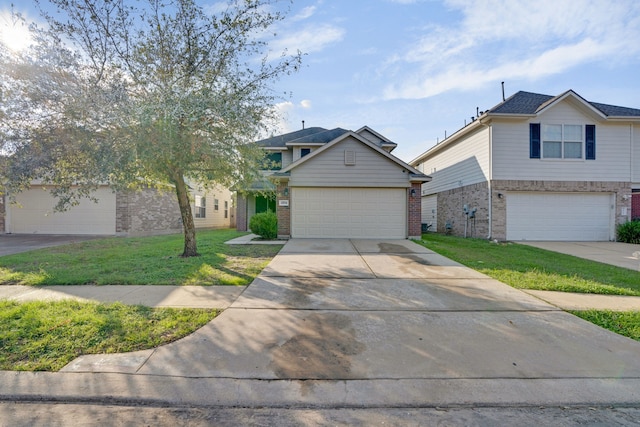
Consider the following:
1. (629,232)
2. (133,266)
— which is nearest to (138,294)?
(133,266)

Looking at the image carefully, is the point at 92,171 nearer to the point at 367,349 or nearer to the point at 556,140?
the point at 367,349

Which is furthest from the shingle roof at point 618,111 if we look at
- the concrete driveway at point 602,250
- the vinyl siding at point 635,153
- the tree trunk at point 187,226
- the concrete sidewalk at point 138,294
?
the tree trunk at point 187,226

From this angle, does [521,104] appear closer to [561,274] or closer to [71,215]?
[561,274]

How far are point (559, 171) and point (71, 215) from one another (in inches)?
880

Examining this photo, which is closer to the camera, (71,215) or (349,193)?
(349,193)

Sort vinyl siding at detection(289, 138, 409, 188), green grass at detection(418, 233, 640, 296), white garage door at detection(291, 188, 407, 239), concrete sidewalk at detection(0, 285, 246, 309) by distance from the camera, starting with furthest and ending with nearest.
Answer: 1. white garage door at detection(291, 188, 407, 239)
2. vinyl siding at detection(289, 138, 409, 188)
3. green grass at detection(418, 233, 640, 296)
4. concrete sidewalk at detection(0, 285, 246, 309)

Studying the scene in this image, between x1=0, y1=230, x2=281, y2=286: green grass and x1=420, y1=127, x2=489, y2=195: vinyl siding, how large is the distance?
32.2ft

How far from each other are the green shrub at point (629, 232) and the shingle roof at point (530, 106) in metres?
4.56

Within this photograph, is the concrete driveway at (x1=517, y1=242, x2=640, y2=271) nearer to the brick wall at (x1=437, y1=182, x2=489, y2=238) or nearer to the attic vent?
the brick wall at (x1=437, y1=182, x2=489, y2=238)

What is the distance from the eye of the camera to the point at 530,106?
12781mm

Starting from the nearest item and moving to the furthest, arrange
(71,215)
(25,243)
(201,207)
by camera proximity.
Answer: (25,243)
(71,215)
(201,207)

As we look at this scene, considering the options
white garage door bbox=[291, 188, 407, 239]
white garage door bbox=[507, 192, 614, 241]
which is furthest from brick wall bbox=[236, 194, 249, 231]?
white garage door bbox=[507, 192, 614, 241]

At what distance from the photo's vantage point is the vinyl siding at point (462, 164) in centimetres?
1318

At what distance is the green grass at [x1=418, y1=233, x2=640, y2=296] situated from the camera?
573cm
